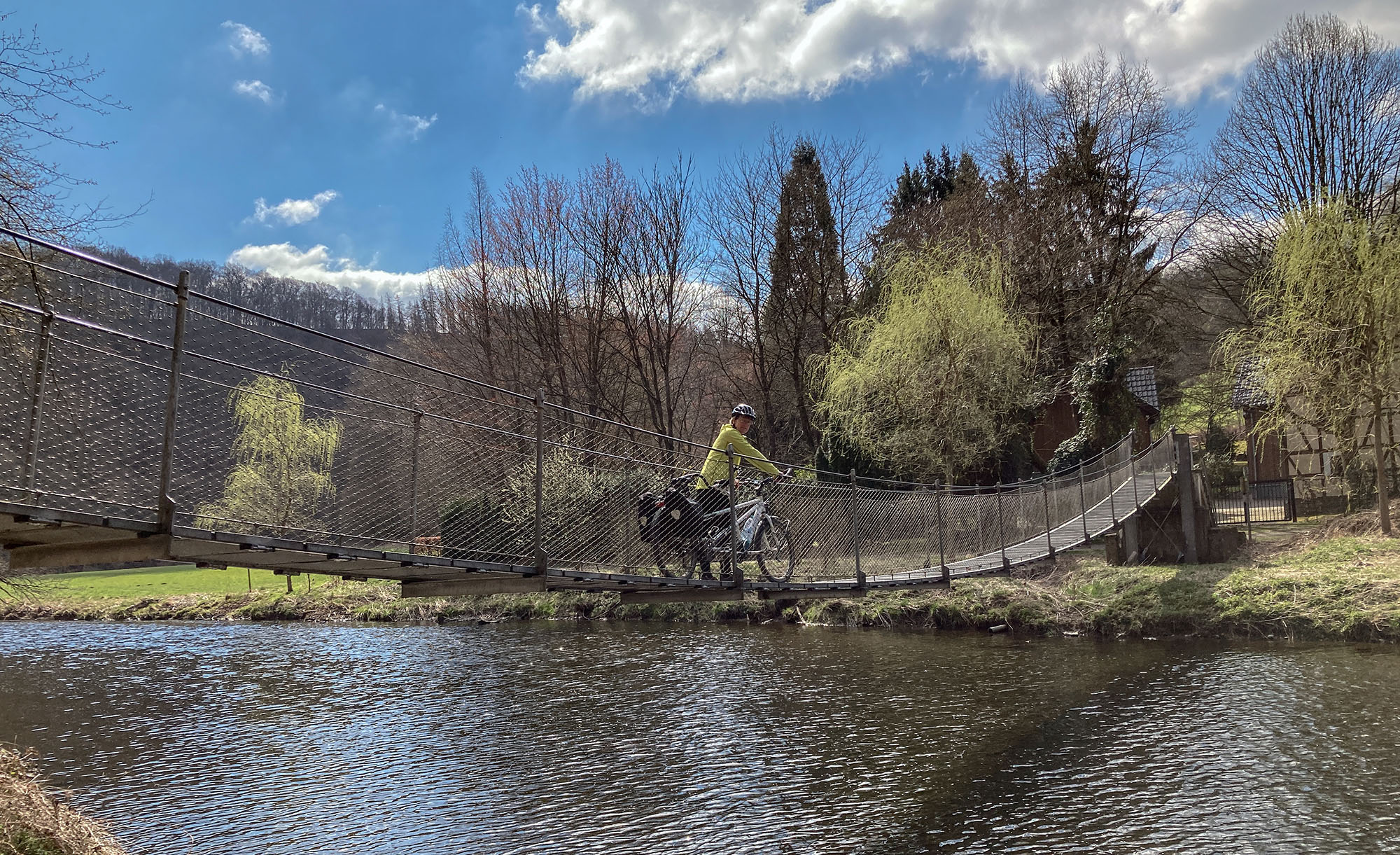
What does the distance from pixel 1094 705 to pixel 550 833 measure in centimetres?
499

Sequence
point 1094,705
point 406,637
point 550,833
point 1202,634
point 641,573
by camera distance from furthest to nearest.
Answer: point 406,637 < point 1202,634 < point 1094,705 < point 641,573 < point 550,833

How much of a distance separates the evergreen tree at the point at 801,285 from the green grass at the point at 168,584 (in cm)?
1215

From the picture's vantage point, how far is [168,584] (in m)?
22.3

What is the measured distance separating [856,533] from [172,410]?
556 centimetres

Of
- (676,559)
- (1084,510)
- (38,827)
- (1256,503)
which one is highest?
(1256,503)

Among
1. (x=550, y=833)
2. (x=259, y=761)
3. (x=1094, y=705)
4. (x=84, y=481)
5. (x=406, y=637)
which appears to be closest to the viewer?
(x=84, y=481)

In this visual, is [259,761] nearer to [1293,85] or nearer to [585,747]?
[585,747]

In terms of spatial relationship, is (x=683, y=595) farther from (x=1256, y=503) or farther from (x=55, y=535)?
(x=1256, y=503)

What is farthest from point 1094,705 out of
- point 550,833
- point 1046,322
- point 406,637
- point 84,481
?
point 1046,322

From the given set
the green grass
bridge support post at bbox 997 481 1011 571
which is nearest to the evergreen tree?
bridge support post at bbox 997 481 1011 571

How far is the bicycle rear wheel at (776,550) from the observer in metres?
6.77

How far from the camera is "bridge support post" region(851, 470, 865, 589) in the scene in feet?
23.1

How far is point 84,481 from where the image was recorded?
325 centimetres

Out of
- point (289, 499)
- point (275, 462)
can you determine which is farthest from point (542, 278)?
point (289, 499)
